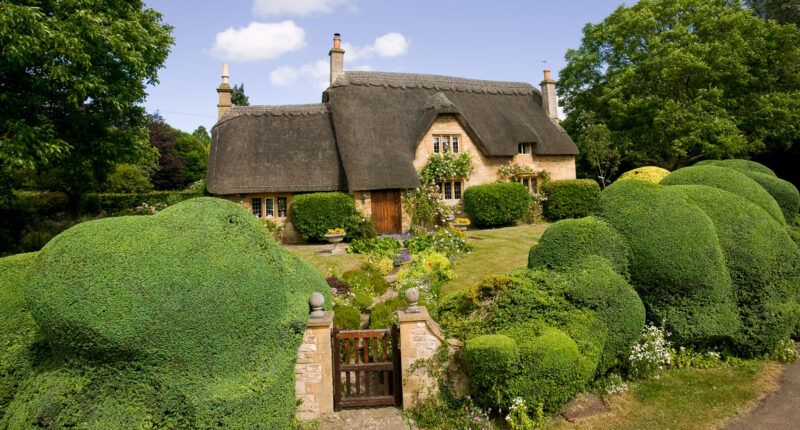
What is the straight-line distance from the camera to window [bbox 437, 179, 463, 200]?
1992cm

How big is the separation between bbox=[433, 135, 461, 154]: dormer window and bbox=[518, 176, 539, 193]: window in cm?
384

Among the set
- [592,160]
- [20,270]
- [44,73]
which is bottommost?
[20,270]

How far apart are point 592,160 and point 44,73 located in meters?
24.3

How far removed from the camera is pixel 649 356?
6910 mm

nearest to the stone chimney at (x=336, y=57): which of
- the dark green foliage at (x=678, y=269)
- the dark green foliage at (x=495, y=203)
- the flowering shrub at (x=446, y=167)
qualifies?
the flowering shrub at (x=446, y=167)

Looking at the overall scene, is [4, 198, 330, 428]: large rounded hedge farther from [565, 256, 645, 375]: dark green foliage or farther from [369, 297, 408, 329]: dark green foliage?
[565, 256, 645, 375]: dark green foliage

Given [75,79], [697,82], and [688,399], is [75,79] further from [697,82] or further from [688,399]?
[697,82]

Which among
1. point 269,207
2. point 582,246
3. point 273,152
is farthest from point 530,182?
point 582,246

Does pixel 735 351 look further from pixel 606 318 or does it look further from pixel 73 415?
pixel 73 415

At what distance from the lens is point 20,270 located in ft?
19.4

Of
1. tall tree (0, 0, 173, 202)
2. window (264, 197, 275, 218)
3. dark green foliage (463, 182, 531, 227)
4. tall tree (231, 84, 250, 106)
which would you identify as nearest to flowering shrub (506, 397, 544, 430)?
tall tree (0, 0, 173, 202)

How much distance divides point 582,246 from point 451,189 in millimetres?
13087

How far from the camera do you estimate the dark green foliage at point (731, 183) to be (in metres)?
9.23

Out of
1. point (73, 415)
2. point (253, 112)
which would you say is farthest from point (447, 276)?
point (253, 112)
